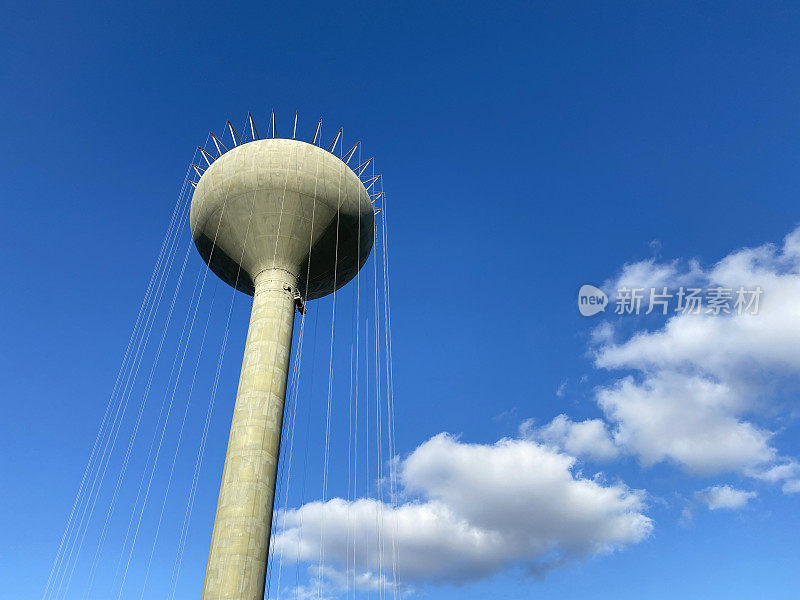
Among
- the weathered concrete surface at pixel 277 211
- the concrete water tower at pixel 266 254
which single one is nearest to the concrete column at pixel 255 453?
the concrete water tower at pixel 266 254

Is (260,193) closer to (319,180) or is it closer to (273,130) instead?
(319,180)

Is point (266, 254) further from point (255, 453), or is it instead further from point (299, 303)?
point (255, 453)

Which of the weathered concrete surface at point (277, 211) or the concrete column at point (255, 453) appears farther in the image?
the weathered concrete surface at point (277, 211)

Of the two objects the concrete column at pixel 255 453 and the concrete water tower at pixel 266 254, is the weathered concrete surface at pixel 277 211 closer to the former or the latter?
the concrete water tower at pixel 266 254

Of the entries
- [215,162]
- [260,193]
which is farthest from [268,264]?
[215,162]

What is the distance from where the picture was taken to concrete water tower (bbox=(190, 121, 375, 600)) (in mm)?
22750

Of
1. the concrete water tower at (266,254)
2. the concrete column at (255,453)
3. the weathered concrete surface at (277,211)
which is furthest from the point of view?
the weathered concrete surface at (277,211)

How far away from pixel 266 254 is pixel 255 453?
9096 millimetres

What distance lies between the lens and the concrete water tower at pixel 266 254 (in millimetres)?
22750

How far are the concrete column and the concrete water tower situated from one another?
0.04m

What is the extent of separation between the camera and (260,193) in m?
27.4

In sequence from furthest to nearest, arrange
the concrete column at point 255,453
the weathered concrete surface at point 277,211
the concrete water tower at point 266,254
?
the weathered concrete surface at point 277,211, the concrete water tower at point 266,254, the concrete column at point 255,453

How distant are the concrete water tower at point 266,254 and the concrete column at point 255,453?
1.7 inches

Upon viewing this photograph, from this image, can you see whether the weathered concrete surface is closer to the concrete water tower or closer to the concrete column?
the concrete water tower
